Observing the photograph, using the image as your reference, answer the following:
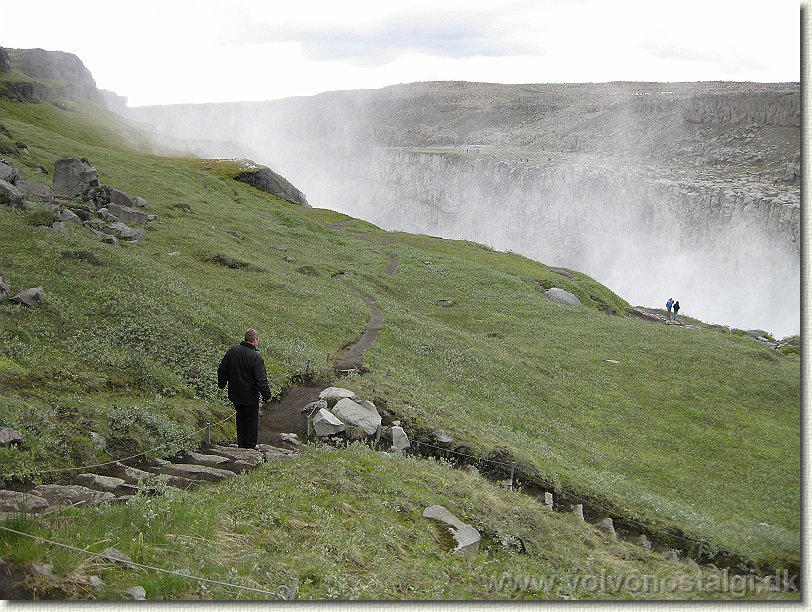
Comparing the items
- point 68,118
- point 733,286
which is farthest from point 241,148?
point 733,286

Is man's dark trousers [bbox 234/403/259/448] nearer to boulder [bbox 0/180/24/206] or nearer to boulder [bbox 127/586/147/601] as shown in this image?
boulder [bbox 127/586/147/601]

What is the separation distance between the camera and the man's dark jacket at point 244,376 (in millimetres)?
14836

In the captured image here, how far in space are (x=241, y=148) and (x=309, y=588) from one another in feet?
599

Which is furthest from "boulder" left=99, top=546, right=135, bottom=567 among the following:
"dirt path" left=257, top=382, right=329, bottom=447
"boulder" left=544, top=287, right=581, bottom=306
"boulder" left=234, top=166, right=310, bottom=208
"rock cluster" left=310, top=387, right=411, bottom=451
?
"boulder" left=234, top=166, right=310, bottom=208

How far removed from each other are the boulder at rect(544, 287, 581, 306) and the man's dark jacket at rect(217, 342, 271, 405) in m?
50.0

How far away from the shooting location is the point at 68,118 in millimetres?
121688

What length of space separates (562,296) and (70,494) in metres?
56.4

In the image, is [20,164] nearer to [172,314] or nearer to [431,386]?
[172,314]

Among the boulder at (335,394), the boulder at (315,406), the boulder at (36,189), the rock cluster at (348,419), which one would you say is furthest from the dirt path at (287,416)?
the boulder at (36,189)

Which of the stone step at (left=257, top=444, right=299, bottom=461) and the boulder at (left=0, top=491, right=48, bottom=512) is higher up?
the boulder at (left=0, top=491, right=48, bottom=512)

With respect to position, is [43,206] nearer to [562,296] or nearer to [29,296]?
[29,296]

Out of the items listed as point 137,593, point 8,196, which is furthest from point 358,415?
point 8,196

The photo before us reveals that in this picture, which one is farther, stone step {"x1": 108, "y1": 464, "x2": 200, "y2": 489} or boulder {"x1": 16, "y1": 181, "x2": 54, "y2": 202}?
boulder {"x1": 16, "y1": 181, "x2": 54, "y2": 202}

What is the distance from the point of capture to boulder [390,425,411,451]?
1727cm
